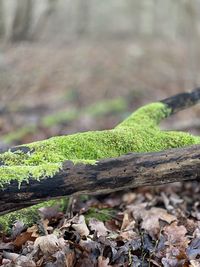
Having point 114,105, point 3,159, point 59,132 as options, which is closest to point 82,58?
point 114,105

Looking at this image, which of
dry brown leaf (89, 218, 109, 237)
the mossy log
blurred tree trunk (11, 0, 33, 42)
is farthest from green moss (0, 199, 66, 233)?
blurred tree trunk (11, 0, 33, 42)

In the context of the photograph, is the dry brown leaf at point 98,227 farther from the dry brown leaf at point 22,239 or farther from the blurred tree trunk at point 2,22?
the blurred tree trunk at point 2,22

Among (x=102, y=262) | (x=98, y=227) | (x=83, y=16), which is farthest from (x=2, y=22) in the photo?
(x=102, y=262)

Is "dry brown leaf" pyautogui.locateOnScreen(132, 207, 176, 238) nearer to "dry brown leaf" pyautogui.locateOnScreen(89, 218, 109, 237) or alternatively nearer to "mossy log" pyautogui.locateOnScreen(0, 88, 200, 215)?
"dry brown leaf" pyautogui.locateOnScreen(89, 218, 109, 237)

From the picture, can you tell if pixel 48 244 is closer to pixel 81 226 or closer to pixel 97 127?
pixel 81 226

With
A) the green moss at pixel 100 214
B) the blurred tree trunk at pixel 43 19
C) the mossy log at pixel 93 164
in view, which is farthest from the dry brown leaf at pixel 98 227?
the blurred tree trunk at pixel 43 19

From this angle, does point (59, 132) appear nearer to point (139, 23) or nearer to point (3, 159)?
point (3, 159)
